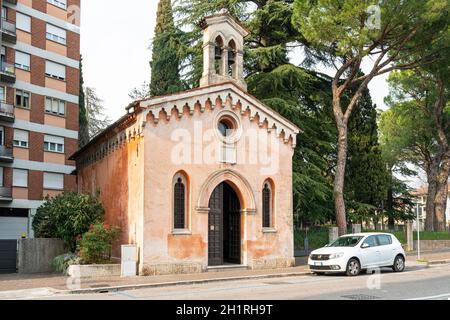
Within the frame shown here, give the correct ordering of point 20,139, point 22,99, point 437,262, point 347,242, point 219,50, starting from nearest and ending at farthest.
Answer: point 347,242, point 219,50, point 437,262, point 20,139, point 22,99

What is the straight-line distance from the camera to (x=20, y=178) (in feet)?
113

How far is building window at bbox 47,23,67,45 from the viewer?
37.2 m

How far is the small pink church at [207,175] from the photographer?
16969 mm

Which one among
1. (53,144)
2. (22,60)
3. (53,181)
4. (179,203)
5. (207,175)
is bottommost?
(179,203)

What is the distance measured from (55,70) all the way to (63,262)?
75.2 feet

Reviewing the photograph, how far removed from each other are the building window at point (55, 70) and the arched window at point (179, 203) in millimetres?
23268

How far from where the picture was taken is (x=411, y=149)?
42906 millimetres

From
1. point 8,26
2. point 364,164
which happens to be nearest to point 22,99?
point 8,26

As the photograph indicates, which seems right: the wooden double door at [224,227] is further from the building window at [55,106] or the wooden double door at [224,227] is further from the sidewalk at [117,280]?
the building window at [55,106]

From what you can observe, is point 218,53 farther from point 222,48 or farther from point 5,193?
point 5,193

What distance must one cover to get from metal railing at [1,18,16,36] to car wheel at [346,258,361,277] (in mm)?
28311

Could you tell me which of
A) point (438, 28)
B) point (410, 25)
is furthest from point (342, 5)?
point (438, 28)

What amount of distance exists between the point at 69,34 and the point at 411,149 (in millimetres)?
29893
